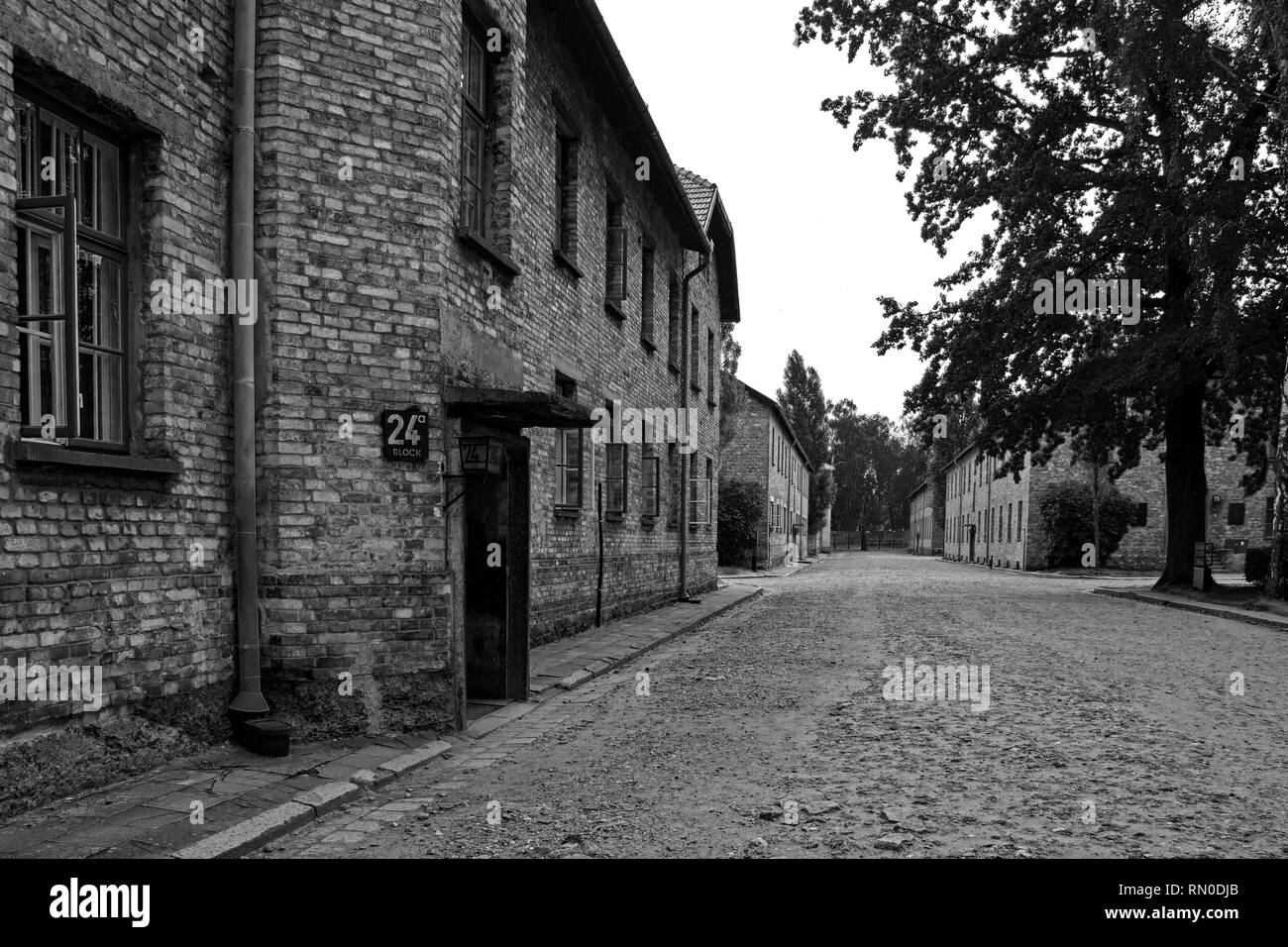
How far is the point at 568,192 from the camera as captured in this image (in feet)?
41.5

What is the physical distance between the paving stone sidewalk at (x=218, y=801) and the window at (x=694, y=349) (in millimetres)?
15064

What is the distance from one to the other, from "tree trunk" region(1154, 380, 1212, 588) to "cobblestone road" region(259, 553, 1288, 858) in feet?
45.2

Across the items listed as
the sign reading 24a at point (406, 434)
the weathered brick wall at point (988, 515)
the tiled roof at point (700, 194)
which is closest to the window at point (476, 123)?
the sign reading 24a at point (406, 434)

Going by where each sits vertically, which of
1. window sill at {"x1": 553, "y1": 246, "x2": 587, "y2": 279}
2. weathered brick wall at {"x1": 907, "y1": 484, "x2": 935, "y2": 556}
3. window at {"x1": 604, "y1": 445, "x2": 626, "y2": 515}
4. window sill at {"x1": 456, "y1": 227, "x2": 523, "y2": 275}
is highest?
window sill at {"x1": 553, "y1": 246, "x2": 587, "y2": 279}

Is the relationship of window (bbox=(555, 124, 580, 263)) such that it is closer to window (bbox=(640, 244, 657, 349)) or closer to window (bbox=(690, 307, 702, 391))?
window (bbox=(640, 244, 657, 349))

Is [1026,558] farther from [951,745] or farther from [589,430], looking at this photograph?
[951,745]

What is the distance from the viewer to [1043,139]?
22.7 meters

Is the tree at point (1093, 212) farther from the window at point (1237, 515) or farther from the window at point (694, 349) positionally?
the window at point (1237, 515)

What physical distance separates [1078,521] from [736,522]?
14297 mm

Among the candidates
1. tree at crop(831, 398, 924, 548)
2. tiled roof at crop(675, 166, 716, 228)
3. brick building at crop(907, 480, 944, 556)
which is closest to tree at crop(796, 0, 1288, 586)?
tiled roof at crop(675, 166, 716, 228)

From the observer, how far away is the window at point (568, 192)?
12516 millimetres

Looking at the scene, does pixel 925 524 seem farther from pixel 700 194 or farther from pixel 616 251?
pixel 616 251

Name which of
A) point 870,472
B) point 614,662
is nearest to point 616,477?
point 614,662

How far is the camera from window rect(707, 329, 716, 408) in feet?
80.1
